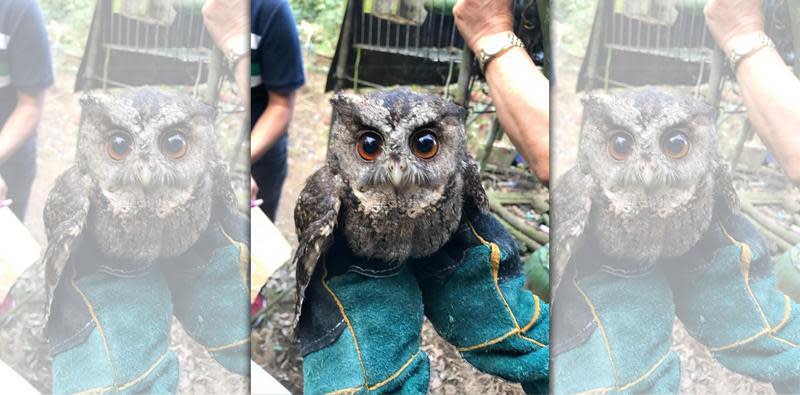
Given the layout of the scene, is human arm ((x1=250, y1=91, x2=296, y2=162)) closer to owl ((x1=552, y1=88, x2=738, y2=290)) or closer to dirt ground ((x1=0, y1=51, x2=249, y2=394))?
dirt ground ((x1=0, y1=51, x2=249, y2=394))

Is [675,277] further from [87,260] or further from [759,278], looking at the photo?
[87,260]

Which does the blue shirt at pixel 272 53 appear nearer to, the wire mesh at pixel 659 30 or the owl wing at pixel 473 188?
the owl wing at pixel 473 188

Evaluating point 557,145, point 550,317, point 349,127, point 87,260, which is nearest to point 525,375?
point 550,317

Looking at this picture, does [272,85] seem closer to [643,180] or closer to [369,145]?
[369,145]

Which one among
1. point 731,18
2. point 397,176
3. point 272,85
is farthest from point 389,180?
point 731,18

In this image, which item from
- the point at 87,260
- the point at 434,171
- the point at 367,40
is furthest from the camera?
the point at 367,40

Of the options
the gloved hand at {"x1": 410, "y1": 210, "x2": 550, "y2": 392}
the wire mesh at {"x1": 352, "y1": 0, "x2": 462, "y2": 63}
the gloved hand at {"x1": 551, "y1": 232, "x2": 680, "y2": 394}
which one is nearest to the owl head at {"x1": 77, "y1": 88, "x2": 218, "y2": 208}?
the wire mesh at {"x1": 352, "y1": 0, "x2": 462, "y2": 63}
